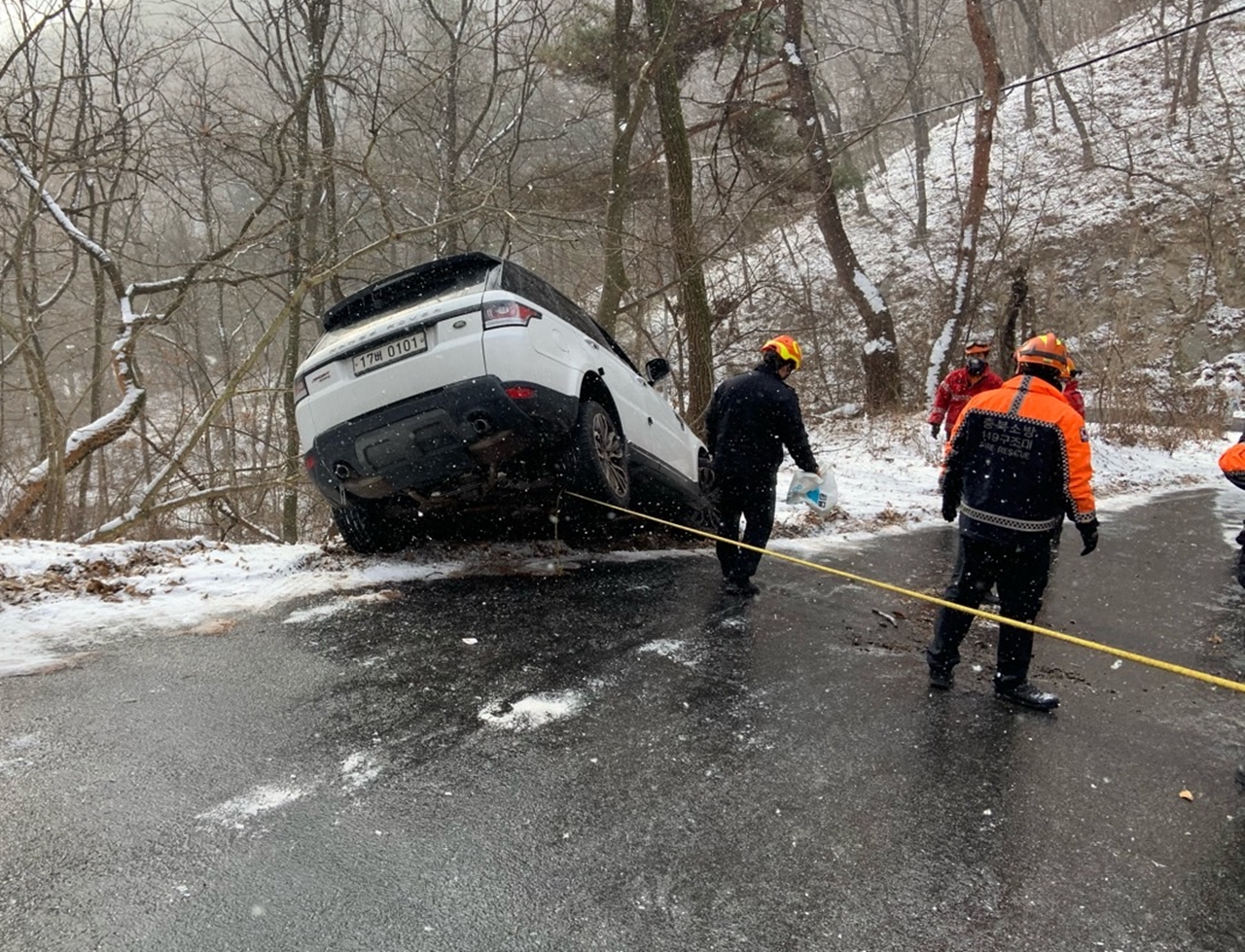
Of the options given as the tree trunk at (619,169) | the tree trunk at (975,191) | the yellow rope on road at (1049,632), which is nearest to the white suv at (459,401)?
the yellow rope on road at (1049,632)

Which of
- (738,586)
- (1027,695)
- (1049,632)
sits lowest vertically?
(1027,695)

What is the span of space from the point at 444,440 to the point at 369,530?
62.2 inches

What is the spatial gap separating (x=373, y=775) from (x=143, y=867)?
0.75 meters

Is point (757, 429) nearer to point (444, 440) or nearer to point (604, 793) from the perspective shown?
point (444, 440)

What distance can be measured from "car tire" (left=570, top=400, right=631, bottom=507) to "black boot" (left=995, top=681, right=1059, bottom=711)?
8.32ft

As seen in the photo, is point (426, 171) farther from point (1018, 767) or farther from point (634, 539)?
point (1018, 767)

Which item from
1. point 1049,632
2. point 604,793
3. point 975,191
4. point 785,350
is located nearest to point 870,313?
point 975,191

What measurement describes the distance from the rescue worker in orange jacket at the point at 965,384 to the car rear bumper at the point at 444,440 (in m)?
4.56

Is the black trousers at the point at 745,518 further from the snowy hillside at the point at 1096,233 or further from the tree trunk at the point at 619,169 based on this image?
the snowy hillside at the point at 1096,233

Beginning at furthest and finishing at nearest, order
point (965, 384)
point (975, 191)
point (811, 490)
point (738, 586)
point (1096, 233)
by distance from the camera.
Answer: point (1096, 233)
point (975, 191)
point (965, 384)
point (811, 490)
point (738, 586)

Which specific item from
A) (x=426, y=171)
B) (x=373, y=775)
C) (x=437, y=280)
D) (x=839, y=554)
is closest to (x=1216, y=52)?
(x=426, y=171)

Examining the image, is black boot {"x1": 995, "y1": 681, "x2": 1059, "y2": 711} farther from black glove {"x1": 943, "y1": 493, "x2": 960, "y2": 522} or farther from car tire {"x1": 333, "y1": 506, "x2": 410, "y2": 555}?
car tire {"x1": 333, "y1": 506, "x2": 410, "y2": 555}

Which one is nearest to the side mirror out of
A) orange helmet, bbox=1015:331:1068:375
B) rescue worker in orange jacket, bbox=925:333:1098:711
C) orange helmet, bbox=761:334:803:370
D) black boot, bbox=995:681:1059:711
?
orange helmet, bbox=761:334:803:370

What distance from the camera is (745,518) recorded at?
17.6 ft
